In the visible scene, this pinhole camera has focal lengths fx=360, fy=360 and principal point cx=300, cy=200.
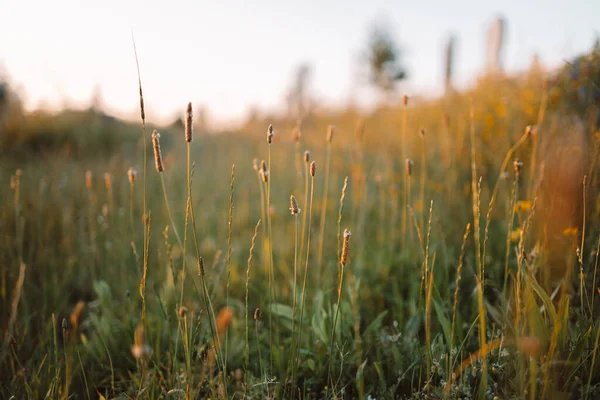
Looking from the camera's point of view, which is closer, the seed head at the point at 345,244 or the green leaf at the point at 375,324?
the seed head at the point at 345,244

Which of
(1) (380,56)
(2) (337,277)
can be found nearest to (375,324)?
(2) (337,277)

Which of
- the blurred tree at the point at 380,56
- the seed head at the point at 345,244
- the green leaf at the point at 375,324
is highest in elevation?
the blurred tree at the point at 380,56

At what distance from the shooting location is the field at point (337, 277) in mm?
1081

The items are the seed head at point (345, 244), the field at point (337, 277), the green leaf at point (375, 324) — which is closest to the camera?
the seed head at point (345, 244)

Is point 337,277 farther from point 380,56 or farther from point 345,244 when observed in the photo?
point 380,56

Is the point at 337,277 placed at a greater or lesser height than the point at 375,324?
greater

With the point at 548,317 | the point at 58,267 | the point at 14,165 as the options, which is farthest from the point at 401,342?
the point at 14,165

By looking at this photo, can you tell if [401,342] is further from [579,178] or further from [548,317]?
[579,178]

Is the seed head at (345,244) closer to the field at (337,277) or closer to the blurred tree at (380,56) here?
the field at (337,277)

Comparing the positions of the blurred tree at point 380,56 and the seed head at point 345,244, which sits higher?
the blurred tree at point 380,56

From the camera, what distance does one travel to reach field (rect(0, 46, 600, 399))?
3.55ft

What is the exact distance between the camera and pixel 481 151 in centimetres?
294

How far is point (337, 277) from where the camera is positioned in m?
1.53

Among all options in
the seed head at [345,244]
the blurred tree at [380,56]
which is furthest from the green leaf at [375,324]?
the blurred tree at [380,56]
